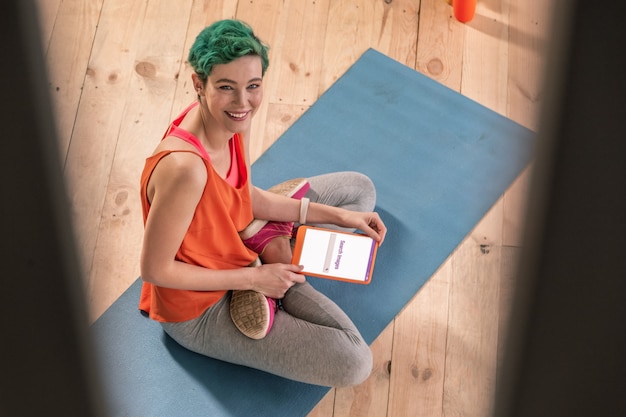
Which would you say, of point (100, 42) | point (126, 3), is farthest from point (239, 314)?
point (126, 3)

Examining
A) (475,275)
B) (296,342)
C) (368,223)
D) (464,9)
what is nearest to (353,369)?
(296,342)

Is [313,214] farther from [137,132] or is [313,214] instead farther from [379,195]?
[137,132]

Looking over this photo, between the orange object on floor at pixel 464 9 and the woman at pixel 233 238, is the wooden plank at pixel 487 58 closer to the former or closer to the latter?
the orange object on floor at pixel 464 9

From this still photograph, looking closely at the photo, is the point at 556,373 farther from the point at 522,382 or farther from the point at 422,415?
the point at 422,415

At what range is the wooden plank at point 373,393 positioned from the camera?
163cm

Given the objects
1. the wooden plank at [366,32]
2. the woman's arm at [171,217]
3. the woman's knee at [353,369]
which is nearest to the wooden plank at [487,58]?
the wooden plank at [366,32]

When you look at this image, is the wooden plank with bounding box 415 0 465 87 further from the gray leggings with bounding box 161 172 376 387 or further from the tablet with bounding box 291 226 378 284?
the gray leggings with bounding box 161 172 376 387

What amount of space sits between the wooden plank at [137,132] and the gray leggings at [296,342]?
27 cm

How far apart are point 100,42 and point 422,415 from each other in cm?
147

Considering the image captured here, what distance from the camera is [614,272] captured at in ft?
0.36

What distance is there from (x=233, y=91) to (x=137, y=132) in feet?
2.98

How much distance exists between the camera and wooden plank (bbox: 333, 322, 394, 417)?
163 cm

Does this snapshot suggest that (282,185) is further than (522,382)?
Yes

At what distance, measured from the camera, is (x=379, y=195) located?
194 cm
